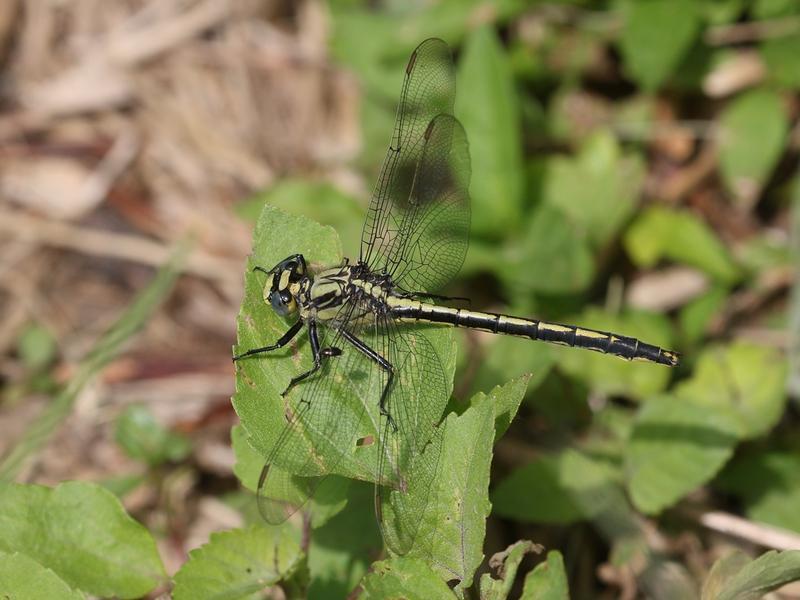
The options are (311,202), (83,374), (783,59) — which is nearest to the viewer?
→ (83,374)

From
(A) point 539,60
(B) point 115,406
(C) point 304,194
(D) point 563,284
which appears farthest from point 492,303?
(B) point 115,406

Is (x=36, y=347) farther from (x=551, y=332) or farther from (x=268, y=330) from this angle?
(x=551, y=332)

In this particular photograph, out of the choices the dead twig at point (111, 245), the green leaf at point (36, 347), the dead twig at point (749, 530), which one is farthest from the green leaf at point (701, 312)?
the green leaf at point (36, 347)

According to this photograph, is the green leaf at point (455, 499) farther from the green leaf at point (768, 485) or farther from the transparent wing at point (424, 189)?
the green leaf at point (768, 485)

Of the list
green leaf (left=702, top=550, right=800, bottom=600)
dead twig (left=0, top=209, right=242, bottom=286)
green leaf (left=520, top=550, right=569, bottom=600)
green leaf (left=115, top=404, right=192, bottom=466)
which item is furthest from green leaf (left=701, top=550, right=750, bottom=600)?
dead twig (left=0, top=209, right=242, bottom=286)

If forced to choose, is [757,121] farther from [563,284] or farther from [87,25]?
[87,25]

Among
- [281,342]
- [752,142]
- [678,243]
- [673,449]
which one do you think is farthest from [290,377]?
[752,142]
